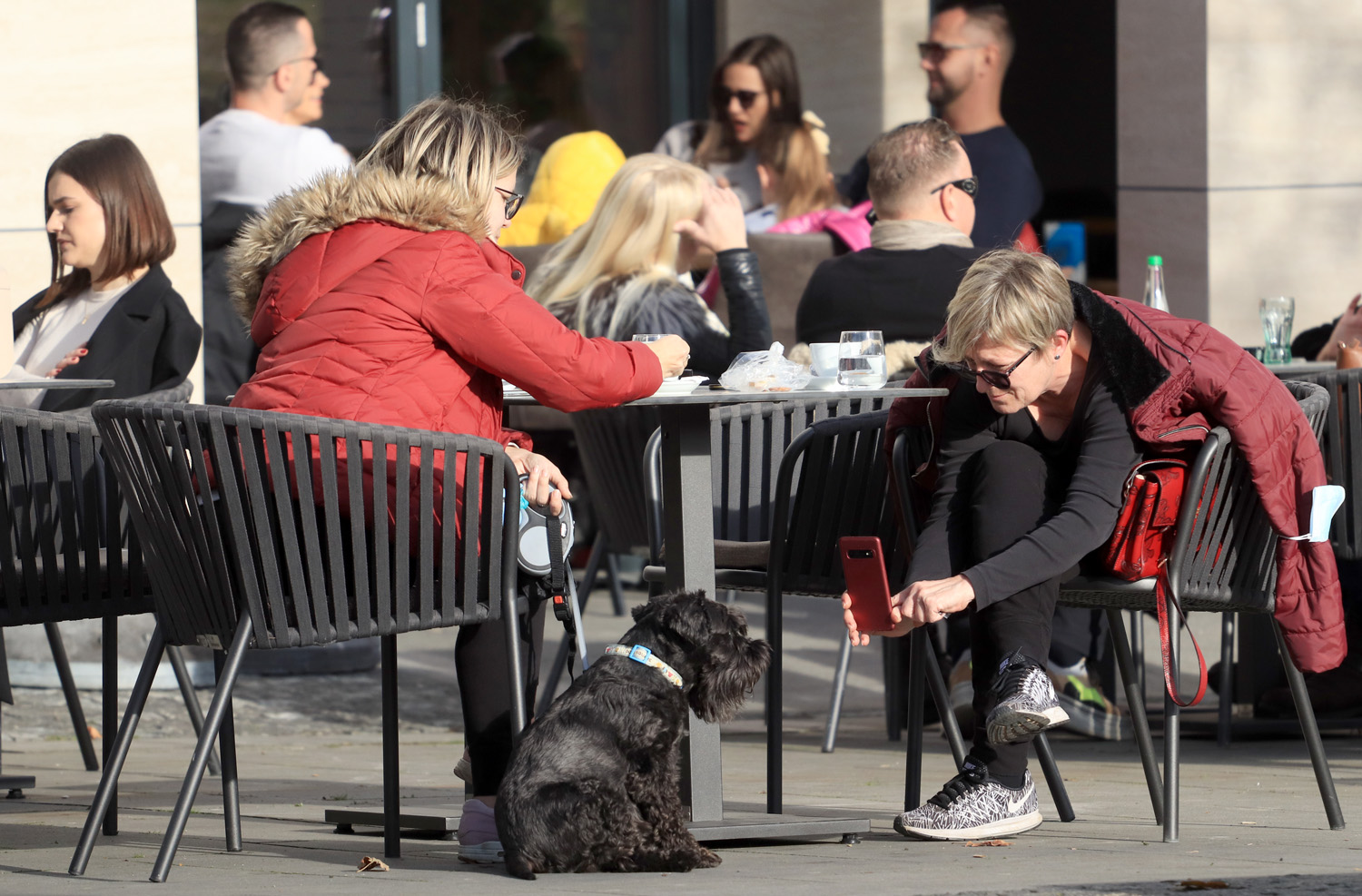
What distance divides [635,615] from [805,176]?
18.9 feet

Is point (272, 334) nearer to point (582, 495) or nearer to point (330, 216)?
point (330, 216)

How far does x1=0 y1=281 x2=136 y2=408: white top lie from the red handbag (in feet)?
9.50

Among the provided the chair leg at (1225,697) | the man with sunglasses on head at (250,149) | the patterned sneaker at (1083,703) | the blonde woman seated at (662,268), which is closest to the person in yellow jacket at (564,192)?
the man with sunglasses on head at (250,149)

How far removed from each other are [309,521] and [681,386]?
83cm

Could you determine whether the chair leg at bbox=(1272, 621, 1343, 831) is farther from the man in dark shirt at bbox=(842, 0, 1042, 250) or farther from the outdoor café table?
the man in dark shirt at bbox=(842, 0, 1042, 250)

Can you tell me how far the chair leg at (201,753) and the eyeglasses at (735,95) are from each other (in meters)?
6.25

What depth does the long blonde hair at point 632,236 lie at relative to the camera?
618 centimetres

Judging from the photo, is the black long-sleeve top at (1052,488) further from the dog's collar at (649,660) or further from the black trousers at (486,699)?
the black trousers at (486,699)

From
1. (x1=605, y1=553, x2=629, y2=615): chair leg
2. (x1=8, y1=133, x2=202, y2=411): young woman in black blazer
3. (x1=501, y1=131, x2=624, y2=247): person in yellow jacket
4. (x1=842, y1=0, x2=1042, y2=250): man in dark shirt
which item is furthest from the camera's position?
(x1=501, y1=131, x2=624, y2=247): person in yellow jacket

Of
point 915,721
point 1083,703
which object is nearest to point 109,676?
point 915,721

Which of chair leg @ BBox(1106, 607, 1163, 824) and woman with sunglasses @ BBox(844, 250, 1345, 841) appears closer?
woman with sunglasses @ BBox(844, 250, 1345, 841)

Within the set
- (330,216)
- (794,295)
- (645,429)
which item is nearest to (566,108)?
(794,295)

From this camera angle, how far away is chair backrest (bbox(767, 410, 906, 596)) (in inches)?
Result: 175

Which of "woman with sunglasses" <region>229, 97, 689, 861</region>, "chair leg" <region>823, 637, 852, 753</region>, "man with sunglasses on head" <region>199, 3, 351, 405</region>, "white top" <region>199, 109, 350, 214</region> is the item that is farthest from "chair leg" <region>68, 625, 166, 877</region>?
"white top" <region>199, 109, 350, 214</region>
